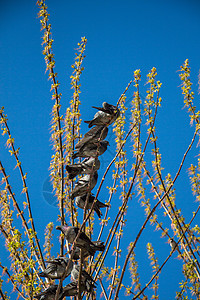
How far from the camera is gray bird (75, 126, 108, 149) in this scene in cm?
44

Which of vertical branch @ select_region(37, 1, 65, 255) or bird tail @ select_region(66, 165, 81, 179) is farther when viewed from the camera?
vertical branch @ select_region(37, 1, 65, 255)

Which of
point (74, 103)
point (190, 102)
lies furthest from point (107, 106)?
point (190, 102)

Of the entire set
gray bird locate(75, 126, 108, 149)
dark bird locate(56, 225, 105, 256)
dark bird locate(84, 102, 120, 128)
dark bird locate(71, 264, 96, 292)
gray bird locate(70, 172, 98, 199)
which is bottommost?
dark bird locate(71, 264, 96, 292)

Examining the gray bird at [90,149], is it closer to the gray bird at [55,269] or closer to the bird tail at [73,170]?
the bird tail at [73,170]

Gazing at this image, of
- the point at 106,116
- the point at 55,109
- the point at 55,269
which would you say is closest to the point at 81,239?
the point at 55,269

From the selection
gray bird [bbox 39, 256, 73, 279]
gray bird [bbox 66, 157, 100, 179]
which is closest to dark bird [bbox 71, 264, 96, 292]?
gray bird [bbox 39, 256, 73, 279]

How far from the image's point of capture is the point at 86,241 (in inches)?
16.3

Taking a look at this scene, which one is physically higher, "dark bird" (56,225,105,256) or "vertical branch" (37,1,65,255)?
"vertical branch" (37,1,65,255)

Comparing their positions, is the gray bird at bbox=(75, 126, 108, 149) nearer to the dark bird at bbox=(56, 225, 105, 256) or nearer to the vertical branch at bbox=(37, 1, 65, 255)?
the dark bird at bbox=(56, 225, 105, 256)

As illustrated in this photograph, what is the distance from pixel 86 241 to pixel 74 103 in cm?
46

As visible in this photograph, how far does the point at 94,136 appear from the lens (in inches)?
17.7

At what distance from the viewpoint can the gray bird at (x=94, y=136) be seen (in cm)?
44

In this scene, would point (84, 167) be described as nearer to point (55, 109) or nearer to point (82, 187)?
point (82, 187)

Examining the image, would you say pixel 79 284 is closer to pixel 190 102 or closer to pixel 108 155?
pixel 190 102
